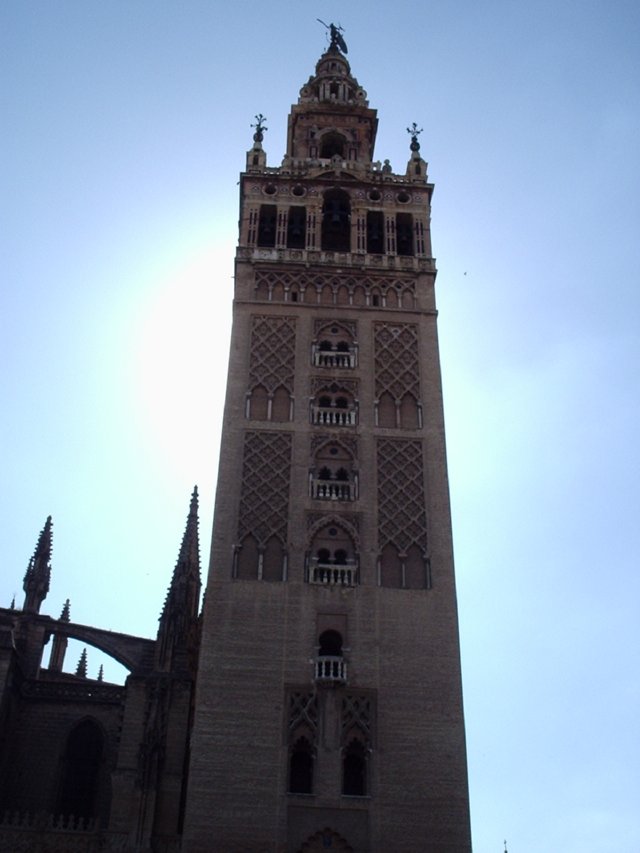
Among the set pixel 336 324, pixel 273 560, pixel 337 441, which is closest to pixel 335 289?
pixel 336 324

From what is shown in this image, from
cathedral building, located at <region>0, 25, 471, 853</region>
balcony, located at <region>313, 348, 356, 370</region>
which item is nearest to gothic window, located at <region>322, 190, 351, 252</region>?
cathedral building, located at <region>0, 25, 471, 853</region>

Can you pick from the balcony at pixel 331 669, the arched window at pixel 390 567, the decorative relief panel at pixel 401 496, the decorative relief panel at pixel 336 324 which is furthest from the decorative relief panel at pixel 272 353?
the balcony at pixel 331 669

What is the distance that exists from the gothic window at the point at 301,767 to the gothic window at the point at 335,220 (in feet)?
56.4

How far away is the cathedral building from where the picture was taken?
877 inches

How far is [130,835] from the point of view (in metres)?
22.9

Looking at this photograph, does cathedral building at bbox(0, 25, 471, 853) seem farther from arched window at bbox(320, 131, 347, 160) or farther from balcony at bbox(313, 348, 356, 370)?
arched window at bbox(320, 131, 347, 160)

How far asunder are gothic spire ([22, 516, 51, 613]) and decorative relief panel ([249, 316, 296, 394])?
824 cm

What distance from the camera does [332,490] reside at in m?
26.9

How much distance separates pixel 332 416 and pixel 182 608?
6.58 m

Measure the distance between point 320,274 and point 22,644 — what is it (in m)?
14.0

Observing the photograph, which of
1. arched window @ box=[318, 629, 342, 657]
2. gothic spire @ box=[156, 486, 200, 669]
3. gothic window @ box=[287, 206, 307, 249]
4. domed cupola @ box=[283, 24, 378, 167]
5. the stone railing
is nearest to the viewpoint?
arched window @ box=[318, 629, 342, 657]

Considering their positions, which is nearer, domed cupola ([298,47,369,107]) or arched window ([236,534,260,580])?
arched window ([236,534,260,580])

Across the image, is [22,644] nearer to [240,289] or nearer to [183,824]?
[183,824]

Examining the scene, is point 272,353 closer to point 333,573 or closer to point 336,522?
point 336,522
